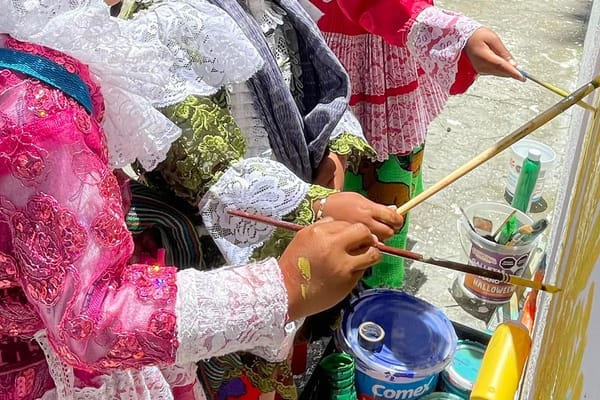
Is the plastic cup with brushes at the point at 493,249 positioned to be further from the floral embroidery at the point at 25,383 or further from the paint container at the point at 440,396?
the floral embroidery at the point at 25,383

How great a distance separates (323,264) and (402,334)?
2.72 feet

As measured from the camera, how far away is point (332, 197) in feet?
3.92

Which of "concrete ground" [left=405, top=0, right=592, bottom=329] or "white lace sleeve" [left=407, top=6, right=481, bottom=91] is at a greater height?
"white lace sleeve" [left=407, top=6, right=481, bottom=91]

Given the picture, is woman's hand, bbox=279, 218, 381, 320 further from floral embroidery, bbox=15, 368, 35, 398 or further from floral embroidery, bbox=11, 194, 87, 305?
floral embroidery, bbox=15, 368, 35, 398

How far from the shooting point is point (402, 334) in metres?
1.71

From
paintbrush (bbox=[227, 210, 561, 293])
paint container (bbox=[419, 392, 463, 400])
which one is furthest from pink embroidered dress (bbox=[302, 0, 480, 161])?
paintbrush (bbox=[227, 210, 561, 293])

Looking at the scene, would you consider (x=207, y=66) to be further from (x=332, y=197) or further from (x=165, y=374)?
(x=165, y=374)

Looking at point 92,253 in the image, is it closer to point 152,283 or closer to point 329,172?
point 152,283

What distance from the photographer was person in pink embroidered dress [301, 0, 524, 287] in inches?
61.4

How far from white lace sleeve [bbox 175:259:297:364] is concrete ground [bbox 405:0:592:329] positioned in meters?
1.33

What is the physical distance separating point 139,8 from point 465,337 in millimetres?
1178

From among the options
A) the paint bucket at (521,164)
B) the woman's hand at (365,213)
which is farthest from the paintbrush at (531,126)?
the paint bucket at (521,164)

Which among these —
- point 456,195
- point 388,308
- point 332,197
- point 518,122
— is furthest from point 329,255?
A: point 518,122

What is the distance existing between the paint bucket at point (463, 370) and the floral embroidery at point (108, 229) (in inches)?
42.8
